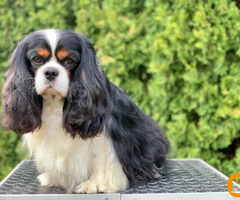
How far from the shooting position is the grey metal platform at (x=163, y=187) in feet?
9.36

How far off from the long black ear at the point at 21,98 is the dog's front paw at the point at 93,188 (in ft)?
1.63

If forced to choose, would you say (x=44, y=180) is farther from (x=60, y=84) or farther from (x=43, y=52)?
(x=43, y=52)

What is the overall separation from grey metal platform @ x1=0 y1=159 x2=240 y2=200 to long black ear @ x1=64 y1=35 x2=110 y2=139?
42cm

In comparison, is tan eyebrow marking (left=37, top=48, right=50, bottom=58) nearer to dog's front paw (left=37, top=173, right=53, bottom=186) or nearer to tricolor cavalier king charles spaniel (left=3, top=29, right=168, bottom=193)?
tricolor cavalier king charles spaniel (left=3, top=29, right=168, bottom=193)

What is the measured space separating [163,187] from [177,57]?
189cm

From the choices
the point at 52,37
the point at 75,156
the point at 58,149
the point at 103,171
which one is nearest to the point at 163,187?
the point at 103,171

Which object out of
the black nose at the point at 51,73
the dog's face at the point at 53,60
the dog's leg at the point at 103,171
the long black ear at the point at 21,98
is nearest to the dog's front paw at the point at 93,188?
the dog's leg at the point at 103,171

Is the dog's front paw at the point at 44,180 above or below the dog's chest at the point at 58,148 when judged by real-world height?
below

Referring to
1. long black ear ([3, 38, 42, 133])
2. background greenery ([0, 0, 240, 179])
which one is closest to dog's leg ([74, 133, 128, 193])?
long black ear ([3, 38, 42, 133])

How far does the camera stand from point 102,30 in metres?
5.11

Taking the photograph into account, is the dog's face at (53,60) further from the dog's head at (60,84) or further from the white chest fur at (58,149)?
the white chest fur at (58,149)

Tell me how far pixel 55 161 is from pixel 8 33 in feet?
8.75

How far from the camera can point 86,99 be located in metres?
2.92

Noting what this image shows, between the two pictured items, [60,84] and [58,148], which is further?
[58,148]
